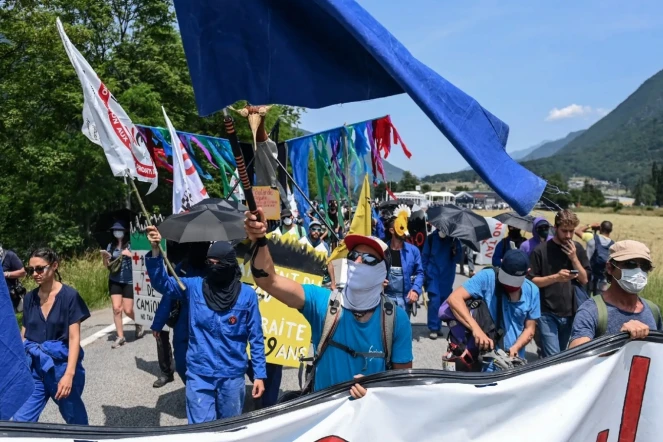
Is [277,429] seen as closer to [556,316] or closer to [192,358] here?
[192,358]

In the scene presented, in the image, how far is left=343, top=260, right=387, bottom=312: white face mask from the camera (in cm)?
291

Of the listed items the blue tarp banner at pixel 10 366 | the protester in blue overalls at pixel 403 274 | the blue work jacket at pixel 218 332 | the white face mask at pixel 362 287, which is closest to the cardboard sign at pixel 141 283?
the blue work jacket at pixel 218 332

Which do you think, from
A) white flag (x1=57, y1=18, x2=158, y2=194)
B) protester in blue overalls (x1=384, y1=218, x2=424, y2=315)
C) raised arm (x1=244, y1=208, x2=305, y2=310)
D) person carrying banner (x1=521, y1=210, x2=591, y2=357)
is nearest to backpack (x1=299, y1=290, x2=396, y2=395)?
raised arm (x1=244, y1=208, x2=305, y2=310)

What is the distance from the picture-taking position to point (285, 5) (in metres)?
2.60

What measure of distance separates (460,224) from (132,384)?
5.52 m

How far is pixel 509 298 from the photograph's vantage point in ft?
13.5

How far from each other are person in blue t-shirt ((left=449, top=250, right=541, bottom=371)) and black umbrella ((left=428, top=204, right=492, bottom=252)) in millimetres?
4446

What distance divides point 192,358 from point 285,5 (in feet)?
8.58

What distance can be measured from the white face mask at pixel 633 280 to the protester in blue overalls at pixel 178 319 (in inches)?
127

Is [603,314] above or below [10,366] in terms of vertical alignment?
below

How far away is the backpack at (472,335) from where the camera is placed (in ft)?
12.8

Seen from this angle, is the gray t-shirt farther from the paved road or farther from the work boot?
the work boot

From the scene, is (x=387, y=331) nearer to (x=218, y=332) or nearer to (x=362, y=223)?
(x=362, y=223)

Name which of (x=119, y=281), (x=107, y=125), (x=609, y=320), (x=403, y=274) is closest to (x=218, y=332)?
(x=107, y=125)
